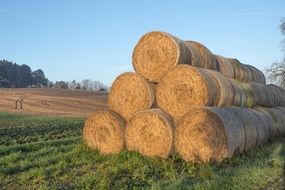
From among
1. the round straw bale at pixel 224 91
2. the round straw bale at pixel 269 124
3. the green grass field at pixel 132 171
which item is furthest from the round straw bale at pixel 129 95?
the round straw bale at pixel 269 124

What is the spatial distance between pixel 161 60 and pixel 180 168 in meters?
3.14

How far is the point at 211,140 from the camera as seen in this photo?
1002cm

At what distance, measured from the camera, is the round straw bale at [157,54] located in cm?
1112

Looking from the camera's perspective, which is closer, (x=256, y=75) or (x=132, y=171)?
(x=132, y=171)

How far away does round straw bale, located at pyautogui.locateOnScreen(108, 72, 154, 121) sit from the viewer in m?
11.4

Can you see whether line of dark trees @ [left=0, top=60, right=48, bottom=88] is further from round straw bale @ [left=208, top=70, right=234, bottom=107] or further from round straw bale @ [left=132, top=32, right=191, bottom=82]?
round straw bale @ [left=208, top=70, right=234, bottom=107]

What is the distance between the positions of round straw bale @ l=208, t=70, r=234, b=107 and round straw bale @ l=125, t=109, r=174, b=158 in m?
1.46

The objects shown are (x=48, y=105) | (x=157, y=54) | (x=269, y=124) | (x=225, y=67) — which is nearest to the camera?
(x=157, y=54)

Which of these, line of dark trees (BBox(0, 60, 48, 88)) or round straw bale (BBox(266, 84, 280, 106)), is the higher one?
line of dark trees (BBox(0, 60, 48, 88))

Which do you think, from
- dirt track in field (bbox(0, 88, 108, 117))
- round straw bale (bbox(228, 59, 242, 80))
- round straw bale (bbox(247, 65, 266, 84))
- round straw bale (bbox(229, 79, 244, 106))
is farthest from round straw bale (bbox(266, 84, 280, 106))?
dirt track in field (bbox(0, 88, 108, 117))

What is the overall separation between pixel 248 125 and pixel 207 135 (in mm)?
1839

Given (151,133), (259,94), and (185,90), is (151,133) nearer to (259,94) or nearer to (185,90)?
(185,90)

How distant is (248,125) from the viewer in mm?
11406

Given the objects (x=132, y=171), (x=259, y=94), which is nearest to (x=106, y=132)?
(x=132, y=171)
